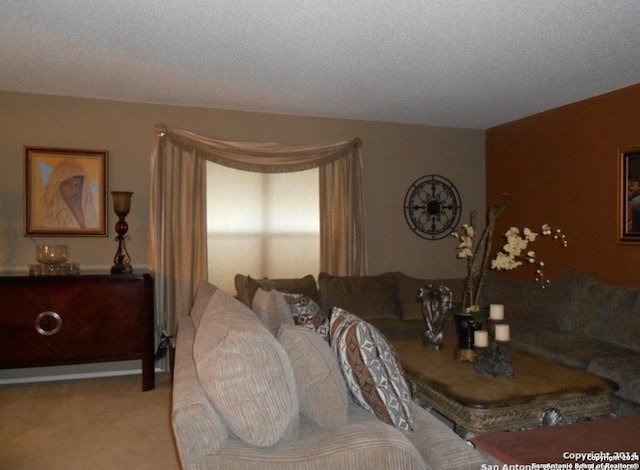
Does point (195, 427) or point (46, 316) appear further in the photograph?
point (46, 316)

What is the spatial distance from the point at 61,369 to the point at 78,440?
1.49m

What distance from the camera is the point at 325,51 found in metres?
3.16

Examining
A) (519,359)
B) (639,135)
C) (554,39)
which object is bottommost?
(519,359)

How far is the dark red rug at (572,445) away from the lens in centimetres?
144

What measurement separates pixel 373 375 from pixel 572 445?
689mm

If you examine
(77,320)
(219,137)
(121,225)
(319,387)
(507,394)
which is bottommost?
(507,394)

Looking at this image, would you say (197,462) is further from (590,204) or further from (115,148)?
(590,204)

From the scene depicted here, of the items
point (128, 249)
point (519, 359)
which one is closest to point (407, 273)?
point (519, 359)

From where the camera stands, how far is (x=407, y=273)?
211 inches

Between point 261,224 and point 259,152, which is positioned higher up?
point 259,152

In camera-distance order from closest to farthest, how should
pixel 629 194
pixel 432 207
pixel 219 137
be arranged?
pixel 629 194
pixel 219 137
pixel 432 207

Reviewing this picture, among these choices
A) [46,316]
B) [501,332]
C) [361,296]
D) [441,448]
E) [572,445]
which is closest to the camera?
[572,445]

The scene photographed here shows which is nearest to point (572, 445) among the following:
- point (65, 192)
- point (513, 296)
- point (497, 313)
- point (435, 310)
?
point (497, 313)

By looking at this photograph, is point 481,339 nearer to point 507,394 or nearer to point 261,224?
point 507,394
